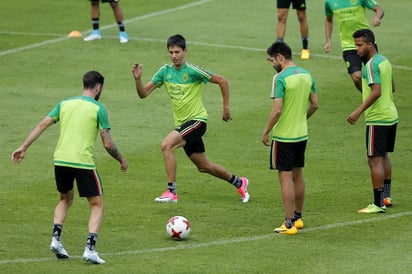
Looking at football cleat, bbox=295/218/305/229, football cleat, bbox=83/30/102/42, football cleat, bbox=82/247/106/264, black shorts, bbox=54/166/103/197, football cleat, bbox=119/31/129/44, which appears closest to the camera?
football cleat, bbox=82/247/106/264

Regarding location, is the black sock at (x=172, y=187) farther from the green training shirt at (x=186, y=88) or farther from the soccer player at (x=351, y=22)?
the soccer player at (x=351, y=22)

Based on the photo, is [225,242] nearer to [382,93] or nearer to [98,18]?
[382,93]

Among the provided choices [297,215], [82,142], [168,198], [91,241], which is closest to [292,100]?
[297,215]

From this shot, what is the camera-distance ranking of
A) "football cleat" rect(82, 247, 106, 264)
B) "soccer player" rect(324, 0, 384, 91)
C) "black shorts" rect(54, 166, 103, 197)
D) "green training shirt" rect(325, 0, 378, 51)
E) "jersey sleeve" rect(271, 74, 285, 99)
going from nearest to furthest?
1. "football cleat" rect(82, 247, 106, 264)
2. "black shorts" rect(54, 166, 103, 197)
3. "jersey sleeve" rect(271, 74, 285, 99)
4. "soccer player" rect(324, 0, 384, 91)
5. "green training shirt" rect(325, 0, 378, 51)

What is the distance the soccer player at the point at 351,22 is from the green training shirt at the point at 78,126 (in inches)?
338

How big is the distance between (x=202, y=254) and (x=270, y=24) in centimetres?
1747

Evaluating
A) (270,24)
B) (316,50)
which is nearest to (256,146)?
(316,50)

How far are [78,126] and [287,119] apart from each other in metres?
2.79

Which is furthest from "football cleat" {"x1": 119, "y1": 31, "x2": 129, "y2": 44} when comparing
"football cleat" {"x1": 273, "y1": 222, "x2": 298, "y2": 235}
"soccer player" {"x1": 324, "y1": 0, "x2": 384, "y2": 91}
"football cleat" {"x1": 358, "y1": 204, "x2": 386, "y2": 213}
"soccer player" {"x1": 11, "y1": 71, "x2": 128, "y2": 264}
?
"soccer player" {"x1": 11, "y1": 71, "x2": 128, "y2": 264}

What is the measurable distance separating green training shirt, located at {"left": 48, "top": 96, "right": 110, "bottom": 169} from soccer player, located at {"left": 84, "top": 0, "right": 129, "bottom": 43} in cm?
1424

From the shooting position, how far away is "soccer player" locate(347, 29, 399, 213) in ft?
49.5

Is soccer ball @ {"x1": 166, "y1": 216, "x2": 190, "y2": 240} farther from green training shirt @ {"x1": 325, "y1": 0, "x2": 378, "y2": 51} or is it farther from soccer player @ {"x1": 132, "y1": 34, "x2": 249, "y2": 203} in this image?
green training shirt @ {"x1": 325, "y1": 0, "x2": 378, "y2": 51}

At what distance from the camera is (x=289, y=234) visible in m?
14.3

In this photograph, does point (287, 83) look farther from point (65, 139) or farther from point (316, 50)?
point (316, 50)
